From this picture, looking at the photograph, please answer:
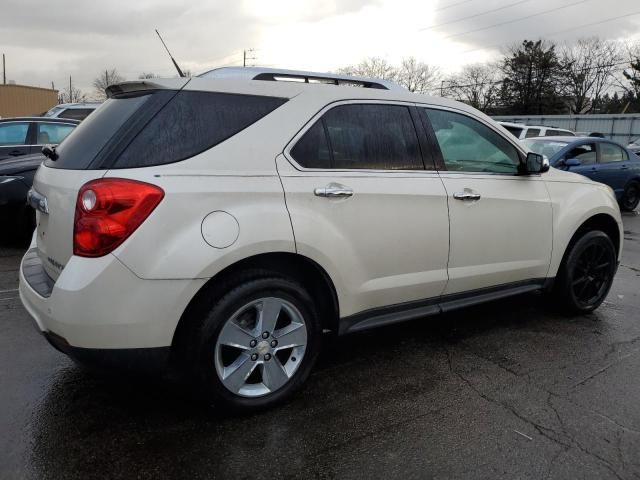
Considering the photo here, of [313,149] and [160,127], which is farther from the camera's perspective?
[313,149]

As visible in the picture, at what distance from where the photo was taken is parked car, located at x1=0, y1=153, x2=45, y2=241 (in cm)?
593

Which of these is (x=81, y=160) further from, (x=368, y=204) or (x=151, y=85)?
(x=368, y=204)

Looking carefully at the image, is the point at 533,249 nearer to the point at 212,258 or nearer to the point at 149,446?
the point at 212,258

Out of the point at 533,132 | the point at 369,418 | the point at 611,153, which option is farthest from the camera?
the point at 533,132

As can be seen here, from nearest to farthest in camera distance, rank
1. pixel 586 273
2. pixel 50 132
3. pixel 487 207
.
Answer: pixel 487 207 → pixel 586 273 → pixel 50 132

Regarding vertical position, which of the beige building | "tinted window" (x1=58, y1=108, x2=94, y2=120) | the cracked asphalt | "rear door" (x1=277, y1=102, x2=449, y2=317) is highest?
the beige building

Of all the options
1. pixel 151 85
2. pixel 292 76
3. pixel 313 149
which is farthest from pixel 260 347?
pixel 292 76

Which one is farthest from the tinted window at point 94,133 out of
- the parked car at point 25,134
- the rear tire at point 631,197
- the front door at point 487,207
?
the rear tire at point 631,197

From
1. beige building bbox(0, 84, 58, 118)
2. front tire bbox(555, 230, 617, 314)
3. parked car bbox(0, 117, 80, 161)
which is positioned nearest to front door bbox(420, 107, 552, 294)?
front tire bbox(555, 230, 617, 314)

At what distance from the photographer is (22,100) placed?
136 feet

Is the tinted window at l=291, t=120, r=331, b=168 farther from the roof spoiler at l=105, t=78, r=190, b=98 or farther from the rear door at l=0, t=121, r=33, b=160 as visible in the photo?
the rear door at l=0, t=121, r=33, b=160

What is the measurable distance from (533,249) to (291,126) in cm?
220

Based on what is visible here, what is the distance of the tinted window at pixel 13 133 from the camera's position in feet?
26.9

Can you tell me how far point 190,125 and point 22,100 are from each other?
46.3m
